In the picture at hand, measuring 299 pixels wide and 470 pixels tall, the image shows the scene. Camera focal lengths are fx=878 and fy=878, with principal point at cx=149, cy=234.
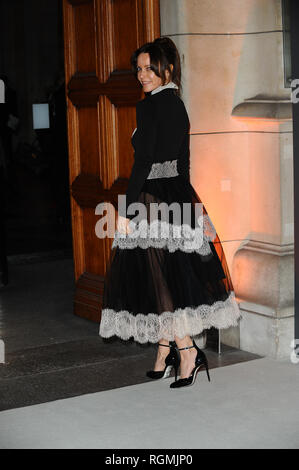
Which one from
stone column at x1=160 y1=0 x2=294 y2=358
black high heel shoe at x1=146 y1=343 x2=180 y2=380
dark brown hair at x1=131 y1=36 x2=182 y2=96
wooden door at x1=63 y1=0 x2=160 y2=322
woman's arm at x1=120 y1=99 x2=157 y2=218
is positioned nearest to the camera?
woman's arm at x1=120 y1=99 x2=157 y2=218

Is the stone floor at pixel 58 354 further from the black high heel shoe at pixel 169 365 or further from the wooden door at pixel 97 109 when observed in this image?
the wooden door at pixel 97 109

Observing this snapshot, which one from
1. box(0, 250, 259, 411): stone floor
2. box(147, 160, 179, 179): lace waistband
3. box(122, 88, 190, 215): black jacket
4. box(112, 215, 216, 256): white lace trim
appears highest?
box(122, 88, 190, 215): black jacket

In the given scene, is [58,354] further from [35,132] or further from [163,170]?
[35,132]

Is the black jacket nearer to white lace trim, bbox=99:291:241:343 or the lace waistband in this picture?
the lace waistband

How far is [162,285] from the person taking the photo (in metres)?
5.03

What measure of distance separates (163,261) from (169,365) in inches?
26.6

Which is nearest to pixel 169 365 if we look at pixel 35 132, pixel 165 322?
pixel 165 322

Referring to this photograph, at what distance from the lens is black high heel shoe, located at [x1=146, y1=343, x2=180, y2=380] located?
17.2 feet

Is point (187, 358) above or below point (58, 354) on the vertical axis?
above

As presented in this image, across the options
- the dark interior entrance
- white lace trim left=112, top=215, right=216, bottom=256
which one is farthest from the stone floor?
the dark interior entrance

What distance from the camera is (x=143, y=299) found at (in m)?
5.06

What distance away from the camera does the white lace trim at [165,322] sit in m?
5.02

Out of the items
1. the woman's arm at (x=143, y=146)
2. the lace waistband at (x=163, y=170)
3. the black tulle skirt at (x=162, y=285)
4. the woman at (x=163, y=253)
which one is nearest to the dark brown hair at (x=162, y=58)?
the woman at (x=163, y=253)

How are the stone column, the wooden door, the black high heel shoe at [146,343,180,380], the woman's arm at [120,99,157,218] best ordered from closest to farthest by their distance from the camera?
the woman's arm at [120,99,157,218], the black high heel shoe at [146,343,180,380], the stone column, the wooden door
